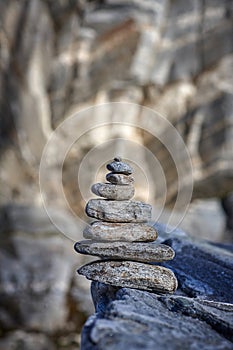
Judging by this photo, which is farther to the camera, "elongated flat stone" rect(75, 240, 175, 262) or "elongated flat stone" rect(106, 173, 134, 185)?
"elongated flat stone" rect(106, 173, 134, 185)

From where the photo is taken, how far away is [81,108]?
18703 millimetres

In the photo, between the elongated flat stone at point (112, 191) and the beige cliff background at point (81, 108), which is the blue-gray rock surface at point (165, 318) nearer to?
the elongated flat stone at point (112, 191)

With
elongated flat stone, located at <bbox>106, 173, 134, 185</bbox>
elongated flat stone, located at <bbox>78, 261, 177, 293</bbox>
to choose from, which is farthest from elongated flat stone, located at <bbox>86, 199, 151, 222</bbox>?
elongated flat stone, located at <bbox>78, 261, 177, 293</bbox>

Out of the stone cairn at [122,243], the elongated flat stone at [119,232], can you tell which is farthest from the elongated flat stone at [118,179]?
the elongated flat stone at [119,232]

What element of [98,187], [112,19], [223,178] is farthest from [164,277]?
[112,19]

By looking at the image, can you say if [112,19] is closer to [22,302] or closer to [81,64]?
[81,64]

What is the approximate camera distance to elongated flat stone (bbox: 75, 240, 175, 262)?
442 centimetres

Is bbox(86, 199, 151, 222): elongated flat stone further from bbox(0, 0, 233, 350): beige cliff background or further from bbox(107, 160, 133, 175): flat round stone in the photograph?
bbox(0, 0, 233, 350): beige cliff background

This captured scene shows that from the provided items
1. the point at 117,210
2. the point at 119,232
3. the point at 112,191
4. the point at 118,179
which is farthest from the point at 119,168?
the point at 119,232

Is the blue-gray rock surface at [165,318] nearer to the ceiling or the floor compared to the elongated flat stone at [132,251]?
nearer to the floor

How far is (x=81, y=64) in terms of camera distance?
62.6 ft

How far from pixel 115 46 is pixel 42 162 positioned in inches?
246

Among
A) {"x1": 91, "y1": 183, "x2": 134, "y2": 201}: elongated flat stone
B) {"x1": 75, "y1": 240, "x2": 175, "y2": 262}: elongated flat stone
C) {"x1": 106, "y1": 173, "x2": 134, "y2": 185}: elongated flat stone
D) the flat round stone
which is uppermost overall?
the flat round stone

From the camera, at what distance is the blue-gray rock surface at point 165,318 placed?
9.53ft
